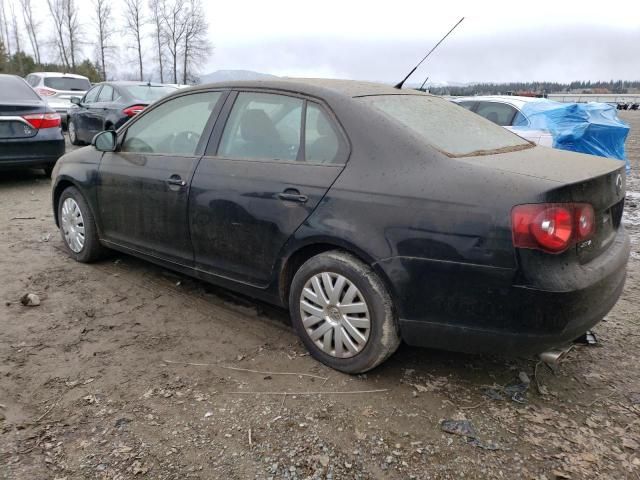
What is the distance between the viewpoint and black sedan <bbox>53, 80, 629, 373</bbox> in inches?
93.2

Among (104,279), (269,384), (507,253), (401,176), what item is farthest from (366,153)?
(104,279)

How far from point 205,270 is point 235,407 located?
3.72 feet

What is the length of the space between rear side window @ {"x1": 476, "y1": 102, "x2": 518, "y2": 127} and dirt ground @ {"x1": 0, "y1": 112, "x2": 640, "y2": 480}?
4.85 metres

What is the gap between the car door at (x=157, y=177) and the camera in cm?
358

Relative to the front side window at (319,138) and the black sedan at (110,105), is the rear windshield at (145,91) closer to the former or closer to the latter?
the black sedan at (110,105)

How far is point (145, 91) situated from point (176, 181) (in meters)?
8.49

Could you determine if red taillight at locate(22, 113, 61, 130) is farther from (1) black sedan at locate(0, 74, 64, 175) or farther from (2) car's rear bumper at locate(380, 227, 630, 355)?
(2) car's rear bumper at locate(380, 227, 630, 355)

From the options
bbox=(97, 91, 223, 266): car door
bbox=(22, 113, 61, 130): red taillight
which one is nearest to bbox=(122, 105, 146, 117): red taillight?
bbox=(22, 113, 61, 130): red taillight

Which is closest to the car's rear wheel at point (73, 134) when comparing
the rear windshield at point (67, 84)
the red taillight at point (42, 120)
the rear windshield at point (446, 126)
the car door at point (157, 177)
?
the rear windshield at point (67, 84)

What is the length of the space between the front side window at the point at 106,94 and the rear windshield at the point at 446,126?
9329 mm

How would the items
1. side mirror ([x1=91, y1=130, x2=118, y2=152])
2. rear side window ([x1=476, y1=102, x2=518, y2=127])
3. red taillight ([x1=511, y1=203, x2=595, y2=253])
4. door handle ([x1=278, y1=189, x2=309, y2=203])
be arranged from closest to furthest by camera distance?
red taillight ([x1=511, y1=203, x2=595, y2=253]), door handle ([x1=278, y1=189, x2=309, y2=203]), side mirror ([x1=91, y1=130, x2=118, y2=152]), rear side window ([x1=476, y1=102, x2=518, y2=127])

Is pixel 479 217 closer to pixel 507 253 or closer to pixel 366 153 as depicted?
pixel 507 253

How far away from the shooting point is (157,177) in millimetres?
3697

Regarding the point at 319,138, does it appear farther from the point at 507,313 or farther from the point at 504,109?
the point at 504,109
